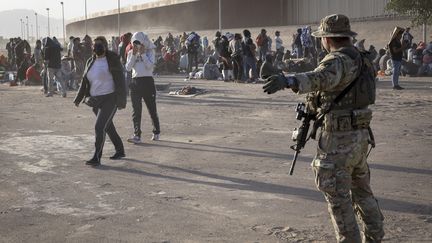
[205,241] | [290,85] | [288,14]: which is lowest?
[205,241]

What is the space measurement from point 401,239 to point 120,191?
301 centimetres

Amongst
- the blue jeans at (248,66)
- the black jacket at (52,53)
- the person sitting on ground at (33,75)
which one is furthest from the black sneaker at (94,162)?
the person sitting on ground at (33,75)

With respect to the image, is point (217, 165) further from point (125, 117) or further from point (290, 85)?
point (125, 117)

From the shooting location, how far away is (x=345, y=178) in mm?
4020

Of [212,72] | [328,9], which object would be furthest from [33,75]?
[328,9]

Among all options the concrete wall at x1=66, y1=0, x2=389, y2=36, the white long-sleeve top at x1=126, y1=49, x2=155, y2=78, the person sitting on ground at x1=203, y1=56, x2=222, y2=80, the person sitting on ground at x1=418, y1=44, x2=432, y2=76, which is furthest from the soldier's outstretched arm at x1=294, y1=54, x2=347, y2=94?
the concrete wall at x1=66, y1=0, x2=389, y2=36

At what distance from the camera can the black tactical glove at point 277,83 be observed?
3.69 meters

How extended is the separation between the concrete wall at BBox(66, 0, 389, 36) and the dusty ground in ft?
87.2

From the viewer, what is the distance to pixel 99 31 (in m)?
70.5

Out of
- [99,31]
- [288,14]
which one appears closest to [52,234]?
[288,14]

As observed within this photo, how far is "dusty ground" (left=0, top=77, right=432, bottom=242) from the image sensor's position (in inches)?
202

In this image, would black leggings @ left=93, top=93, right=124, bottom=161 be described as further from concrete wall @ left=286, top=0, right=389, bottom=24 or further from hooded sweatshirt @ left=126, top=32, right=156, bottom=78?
concrete wall @ left=286, top=0, right=389, bottom=24

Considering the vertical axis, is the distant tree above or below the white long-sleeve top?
above

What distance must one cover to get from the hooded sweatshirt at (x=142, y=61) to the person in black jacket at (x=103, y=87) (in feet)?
4.02
